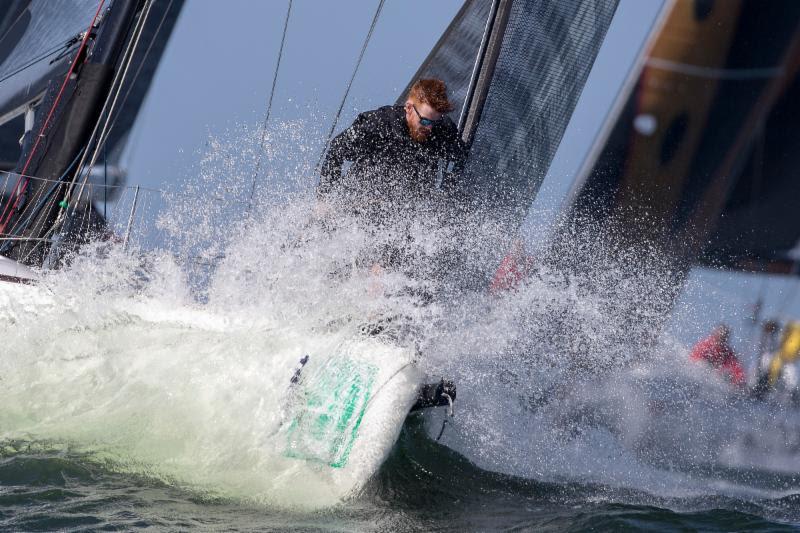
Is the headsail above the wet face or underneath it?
above

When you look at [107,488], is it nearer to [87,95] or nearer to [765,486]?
[87,95]

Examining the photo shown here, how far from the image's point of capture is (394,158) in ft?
9.15

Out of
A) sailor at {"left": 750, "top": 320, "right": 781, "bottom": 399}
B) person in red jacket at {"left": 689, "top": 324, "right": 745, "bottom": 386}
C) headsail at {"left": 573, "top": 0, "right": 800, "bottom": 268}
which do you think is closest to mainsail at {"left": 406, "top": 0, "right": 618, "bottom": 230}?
headsail at {"left": 573, "top": 0, "right": 800, "bottom": 268}

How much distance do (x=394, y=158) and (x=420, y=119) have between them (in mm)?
131

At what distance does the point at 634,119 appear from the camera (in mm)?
4520

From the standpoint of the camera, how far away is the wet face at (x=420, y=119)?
2.73 meters

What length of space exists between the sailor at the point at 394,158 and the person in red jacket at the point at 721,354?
5.96ft

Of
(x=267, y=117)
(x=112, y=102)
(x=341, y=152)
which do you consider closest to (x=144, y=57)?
(x=112, y=102)

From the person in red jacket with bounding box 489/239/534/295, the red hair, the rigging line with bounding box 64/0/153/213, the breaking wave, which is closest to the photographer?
the breaking wave

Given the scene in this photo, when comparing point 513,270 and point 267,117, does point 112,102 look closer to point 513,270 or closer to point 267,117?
point 267,117

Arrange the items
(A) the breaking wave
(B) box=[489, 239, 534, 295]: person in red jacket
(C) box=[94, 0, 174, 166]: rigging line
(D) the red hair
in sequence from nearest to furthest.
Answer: (A) the breaking wave
(D) the red hair
(B) box=[489, 239, 534, 295]: person in red jacket
(C) box=[94, 0, 174, 166]: rigging line

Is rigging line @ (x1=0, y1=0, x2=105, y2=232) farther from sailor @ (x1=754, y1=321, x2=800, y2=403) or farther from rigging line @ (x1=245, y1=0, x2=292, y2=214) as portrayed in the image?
sailor @ (x1=754, y1=321, x2=800, y2=403)

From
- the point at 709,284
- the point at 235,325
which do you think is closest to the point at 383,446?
the point at 235,325

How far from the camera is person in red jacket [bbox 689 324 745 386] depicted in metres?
4.29
